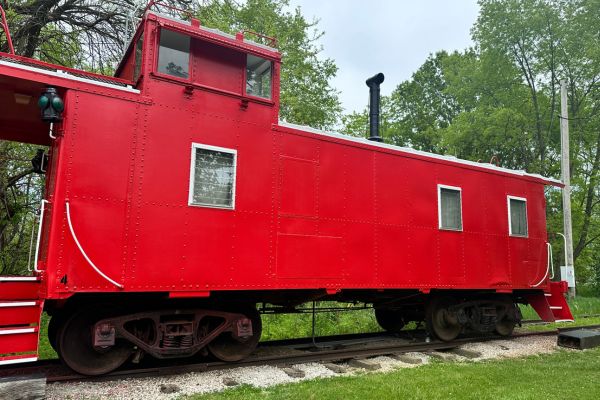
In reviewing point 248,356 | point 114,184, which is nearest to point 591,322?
point 248,356

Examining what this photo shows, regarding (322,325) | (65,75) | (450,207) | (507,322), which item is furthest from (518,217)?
(65,75)

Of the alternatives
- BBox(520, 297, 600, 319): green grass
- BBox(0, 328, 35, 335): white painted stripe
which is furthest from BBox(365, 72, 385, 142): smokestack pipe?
BBox(520, 297, 600, 319): green grass

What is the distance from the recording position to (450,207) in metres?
9.00

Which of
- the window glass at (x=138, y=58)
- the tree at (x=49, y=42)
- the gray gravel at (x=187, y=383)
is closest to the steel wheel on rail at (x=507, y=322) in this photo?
the gray gravel at (x=187, y=383)

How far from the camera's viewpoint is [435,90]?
130ft

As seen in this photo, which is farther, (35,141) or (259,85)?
(35,141)

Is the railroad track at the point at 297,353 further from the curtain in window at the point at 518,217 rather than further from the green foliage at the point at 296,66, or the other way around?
the green foliage at the point at 296,66

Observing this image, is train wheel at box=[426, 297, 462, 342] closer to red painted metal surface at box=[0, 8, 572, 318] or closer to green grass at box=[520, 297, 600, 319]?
red painted metal surface at box=[0, 8, 572, 318]

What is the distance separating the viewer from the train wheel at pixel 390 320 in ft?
34.6

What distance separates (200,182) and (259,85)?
6.07 ft

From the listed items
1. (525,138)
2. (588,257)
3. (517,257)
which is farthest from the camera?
(588,257)

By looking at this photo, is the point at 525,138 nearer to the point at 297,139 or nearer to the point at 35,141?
the point at 297,139

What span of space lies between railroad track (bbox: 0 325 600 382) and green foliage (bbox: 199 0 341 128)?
9.88 m

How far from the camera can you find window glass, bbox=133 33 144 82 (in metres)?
6.32
